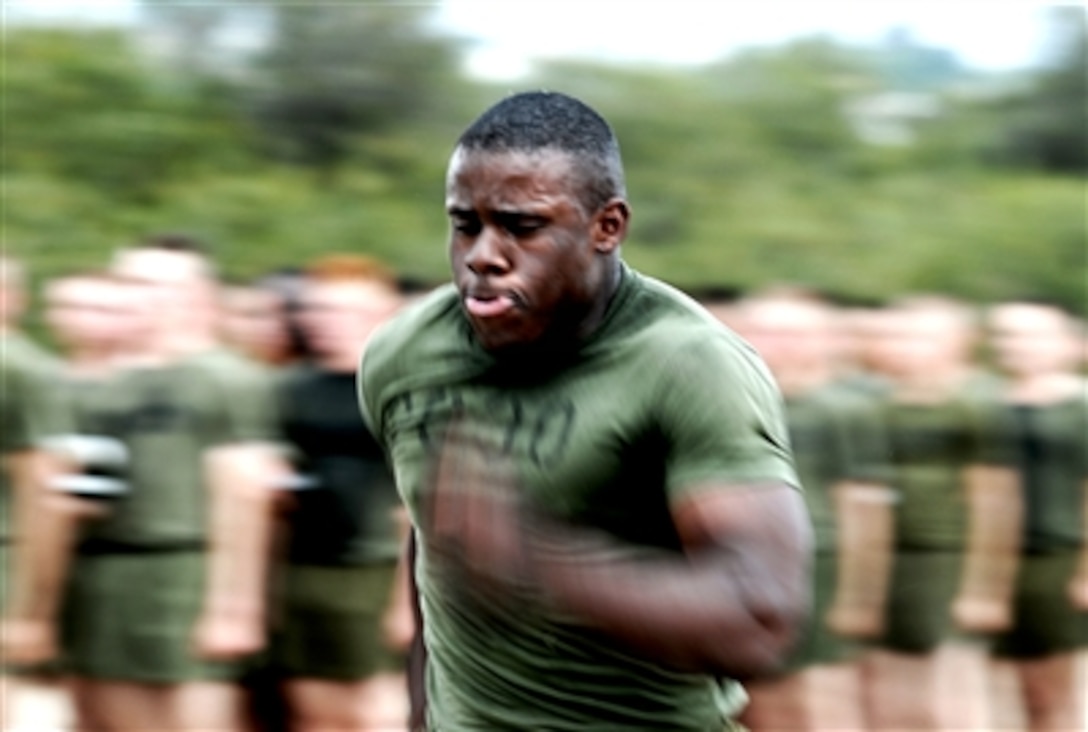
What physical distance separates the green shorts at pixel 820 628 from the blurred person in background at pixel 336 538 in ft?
5.48

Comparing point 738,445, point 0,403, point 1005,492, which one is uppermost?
point 738,445

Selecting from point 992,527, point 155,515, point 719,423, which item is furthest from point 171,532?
point 719,423

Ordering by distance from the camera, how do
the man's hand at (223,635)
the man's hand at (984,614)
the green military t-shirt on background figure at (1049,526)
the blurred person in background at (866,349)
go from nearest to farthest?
the man's hand at (223,635)
the green military t-shirt on background figure at (1049,526)
the blurred person in background at (866,349)
the man's hand at (984,614)

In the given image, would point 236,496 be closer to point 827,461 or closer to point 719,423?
point 827,461

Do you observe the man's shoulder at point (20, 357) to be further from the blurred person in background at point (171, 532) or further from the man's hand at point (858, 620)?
the man's hand at point (858, 620)

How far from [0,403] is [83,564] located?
22.9 inches

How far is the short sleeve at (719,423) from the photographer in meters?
2.85

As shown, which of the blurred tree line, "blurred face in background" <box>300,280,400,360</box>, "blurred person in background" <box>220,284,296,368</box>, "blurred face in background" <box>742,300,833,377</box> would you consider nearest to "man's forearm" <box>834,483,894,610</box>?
"blurred face in background" <box>742,300,833,377</box>

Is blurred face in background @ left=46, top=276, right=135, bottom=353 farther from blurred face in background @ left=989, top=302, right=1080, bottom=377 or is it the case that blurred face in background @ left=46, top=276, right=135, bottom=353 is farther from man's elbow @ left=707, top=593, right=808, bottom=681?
man's elbow @ left=707, top=593, right=808, bottom=681

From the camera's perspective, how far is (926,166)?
15.8 metres

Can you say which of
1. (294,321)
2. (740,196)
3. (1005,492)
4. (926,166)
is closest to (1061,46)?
(926,166)

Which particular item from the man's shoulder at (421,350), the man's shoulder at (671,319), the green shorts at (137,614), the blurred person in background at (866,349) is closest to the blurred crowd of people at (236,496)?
the green shorts at (137,614)

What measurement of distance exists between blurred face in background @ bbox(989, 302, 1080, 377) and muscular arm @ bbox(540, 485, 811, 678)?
18.8 ft

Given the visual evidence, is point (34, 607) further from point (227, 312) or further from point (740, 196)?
point (740, 196)
